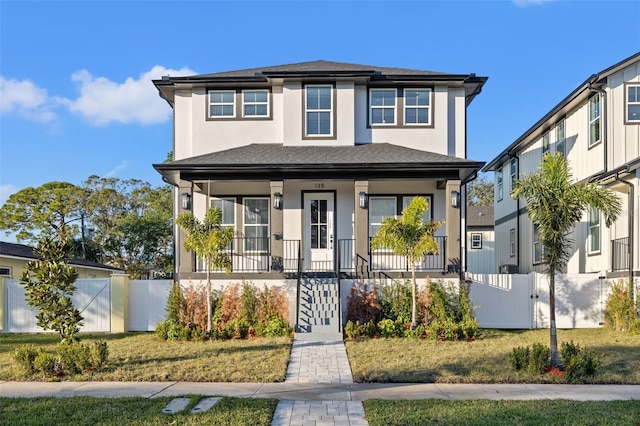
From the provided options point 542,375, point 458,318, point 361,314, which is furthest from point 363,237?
point 542,375

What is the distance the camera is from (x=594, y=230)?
15766 millimetres

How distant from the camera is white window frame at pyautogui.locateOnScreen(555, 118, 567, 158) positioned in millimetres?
17656

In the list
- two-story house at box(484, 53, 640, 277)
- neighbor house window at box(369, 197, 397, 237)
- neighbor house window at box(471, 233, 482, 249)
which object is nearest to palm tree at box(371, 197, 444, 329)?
neighbor house window at box(369, 197, 397, 237)

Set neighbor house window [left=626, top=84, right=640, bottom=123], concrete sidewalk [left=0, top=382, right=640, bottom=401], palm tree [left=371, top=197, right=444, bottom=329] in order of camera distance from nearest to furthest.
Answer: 1. concrete sidewalk [left=0, top=382, right=640, bottom=401]
2. palm tree [left=371, top=197, right=444, bottom=329]
3. neighbor house window [left=626, top=84, right=640, bottom=123]

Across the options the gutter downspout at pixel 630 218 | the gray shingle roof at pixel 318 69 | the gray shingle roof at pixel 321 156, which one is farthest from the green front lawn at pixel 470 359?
the gray shingle roof at pixel 318 69

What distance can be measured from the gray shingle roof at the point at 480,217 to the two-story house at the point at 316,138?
1451 centimetres

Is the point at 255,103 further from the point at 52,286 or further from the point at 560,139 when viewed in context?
the point at 560,139

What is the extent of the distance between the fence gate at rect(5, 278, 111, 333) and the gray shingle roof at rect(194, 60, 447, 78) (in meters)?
6.58

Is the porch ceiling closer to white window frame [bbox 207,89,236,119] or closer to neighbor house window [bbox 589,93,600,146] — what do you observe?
white window frame [bbox 207,89,236,119]

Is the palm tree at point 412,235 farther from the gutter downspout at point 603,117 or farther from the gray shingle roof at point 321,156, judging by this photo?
the gutter downspout at point 603,117

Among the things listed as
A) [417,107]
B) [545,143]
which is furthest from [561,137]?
[417,107]

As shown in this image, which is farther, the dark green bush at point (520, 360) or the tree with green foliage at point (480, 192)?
the tree with green foliage at point (480, 192)

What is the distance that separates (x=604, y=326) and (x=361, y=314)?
6632 mm

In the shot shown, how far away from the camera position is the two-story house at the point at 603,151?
45.3 ft
